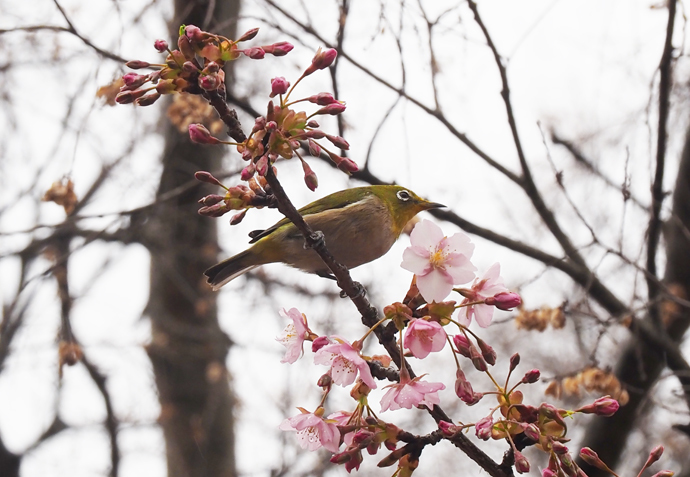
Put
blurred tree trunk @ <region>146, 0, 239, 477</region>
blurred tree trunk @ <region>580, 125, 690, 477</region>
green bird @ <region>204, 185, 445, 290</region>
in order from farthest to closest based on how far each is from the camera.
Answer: blurred tree trunk @ <region>146, 0, 239, 477</region>
blurred tree trunk @ <region>580, 125, 690, 477</region>
green bird @ <region>204, 185, 445, 290</region>

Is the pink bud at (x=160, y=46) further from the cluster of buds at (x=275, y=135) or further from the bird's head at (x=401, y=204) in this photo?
the bird's head at (x=401, y=204)

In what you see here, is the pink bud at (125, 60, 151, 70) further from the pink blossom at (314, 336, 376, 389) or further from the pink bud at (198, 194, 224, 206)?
the pink blossom at (314, 336, 376, 389)

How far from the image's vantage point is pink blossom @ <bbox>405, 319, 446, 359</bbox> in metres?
1.58

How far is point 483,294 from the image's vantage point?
180 centimetres

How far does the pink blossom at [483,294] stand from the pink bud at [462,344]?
0.12 m

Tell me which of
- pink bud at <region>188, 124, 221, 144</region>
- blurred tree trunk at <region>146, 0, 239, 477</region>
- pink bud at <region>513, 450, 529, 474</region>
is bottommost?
pink bud at <region>513, 450, 529, 474</region>

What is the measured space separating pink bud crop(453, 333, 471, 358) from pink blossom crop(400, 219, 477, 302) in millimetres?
126

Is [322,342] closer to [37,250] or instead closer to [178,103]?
[178,103]

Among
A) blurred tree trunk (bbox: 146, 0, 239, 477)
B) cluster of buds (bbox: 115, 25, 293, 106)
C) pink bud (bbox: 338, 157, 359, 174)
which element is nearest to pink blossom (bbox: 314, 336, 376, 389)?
pink bud (bbox: 338, 157, 359, 174)

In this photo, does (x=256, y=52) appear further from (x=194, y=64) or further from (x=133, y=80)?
(x=133, y=80)

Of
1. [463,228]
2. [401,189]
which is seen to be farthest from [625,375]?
[401,189]

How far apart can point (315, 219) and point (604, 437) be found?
2838mm

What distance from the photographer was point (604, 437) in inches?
185

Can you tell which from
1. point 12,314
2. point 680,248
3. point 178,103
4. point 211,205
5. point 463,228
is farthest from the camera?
point 12,314
